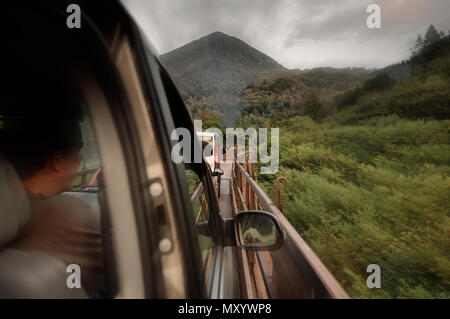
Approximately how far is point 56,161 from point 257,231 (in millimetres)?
1027

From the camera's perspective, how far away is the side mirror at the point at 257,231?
1.18 meters

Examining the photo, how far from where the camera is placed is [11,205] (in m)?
0.73

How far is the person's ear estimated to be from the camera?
36.5 inches

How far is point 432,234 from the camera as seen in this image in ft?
14.4

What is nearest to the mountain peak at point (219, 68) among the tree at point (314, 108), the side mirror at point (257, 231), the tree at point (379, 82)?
the tree at point (314, 108)

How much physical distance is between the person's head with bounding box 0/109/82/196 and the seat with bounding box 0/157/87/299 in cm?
12

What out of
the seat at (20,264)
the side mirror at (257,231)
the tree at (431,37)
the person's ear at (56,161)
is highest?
the tree at (431,37)

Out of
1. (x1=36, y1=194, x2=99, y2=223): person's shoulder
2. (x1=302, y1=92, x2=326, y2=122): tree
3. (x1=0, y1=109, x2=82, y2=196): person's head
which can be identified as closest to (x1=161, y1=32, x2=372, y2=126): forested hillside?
(x1=302, y1=92, x2=326, y2=122): tree

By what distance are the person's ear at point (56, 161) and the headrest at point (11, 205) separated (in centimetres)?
13

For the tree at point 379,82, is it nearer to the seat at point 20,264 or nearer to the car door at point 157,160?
the car door at point 157,160

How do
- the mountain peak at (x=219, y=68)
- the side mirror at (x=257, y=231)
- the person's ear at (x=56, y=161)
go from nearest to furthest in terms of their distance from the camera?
the person's ear at (x=56, y=161) < the side mirror at (x=257, y=231) < the mountain peak at (x=219, y=68)

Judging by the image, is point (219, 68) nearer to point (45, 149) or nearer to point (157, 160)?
point (45, 149)

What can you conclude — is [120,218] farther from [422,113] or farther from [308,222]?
[422,113]
